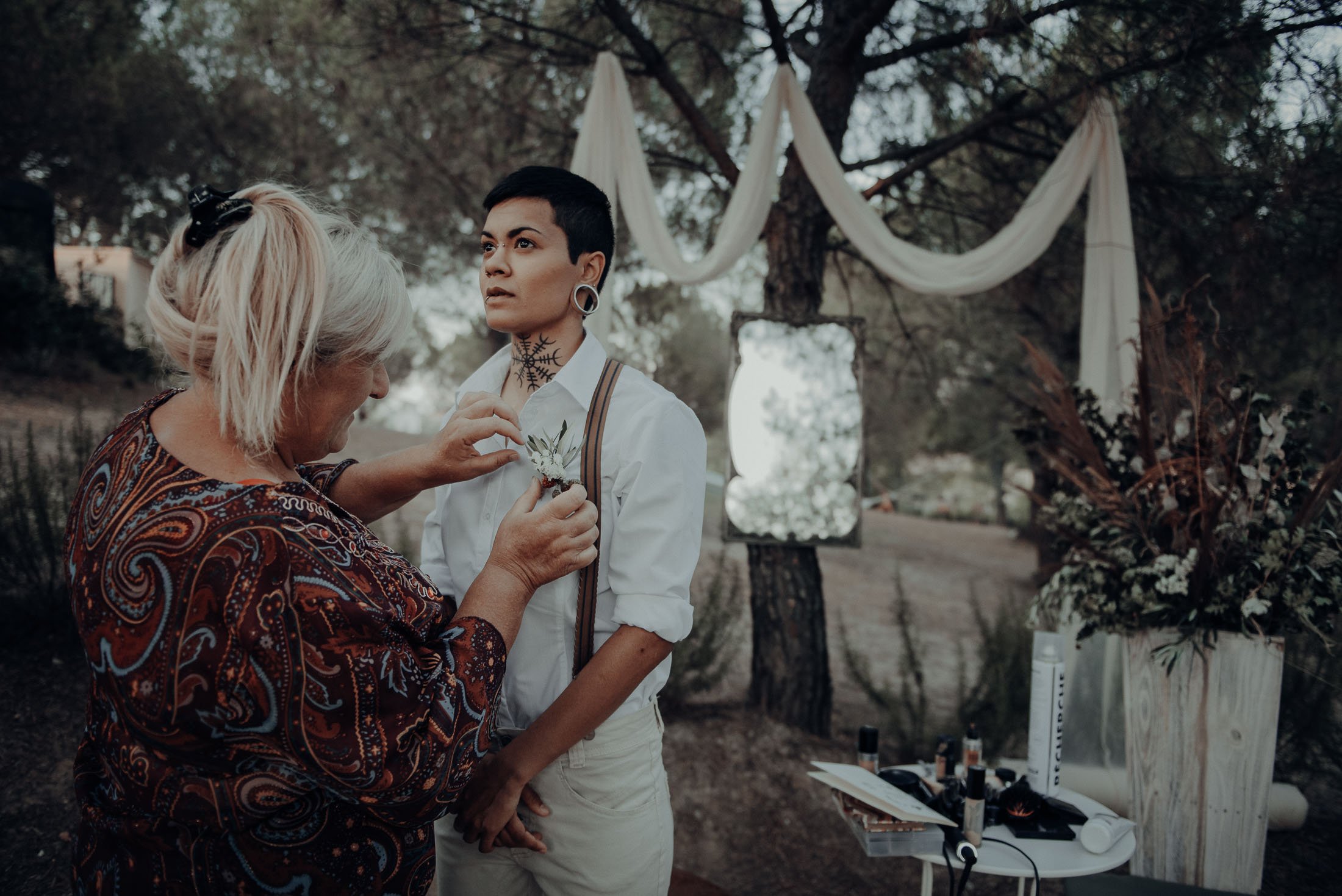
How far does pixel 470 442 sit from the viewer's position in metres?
1.42

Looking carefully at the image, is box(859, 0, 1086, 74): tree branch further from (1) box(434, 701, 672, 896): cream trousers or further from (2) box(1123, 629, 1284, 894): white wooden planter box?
(1) box(434, 701, 672, 896): cream trousers

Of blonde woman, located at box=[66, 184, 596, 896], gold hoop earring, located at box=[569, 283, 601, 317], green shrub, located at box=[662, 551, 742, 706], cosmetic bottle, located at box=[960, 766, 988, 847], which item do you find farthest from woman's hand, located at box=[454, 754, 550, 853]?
green shrub, located at box=[662, 551, 742, 706]

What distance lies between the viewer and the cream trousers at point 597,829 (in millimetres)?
1434

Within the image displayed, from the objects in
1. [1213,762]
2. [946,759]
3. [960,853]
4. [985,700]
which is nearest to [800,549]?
[985,700]

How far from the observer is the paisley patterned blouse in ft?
3.10

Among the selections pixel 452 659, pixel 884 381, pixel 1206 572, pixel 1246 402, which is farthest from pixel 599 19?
pixel 884 381

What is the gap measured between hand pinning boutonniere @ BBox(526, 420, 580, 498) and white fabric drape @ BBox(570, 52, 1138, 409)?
2.47 metres

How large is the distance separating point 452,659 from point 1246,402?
96.3 inches

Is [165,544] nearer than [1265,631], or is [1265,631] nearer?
[165,544]

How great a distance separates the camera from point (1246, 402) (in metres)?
2.39

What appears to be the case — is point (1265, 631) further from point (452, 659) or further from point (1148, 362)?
point (452, 659)

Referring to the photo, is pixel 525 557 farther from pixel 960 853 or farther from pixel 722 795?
pixel 722 795

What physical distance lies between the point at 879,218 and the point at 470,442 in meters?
2.75

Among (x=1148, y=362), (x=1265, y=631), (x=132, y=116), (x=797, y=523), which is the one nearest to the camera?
(x=1265, y=631)
